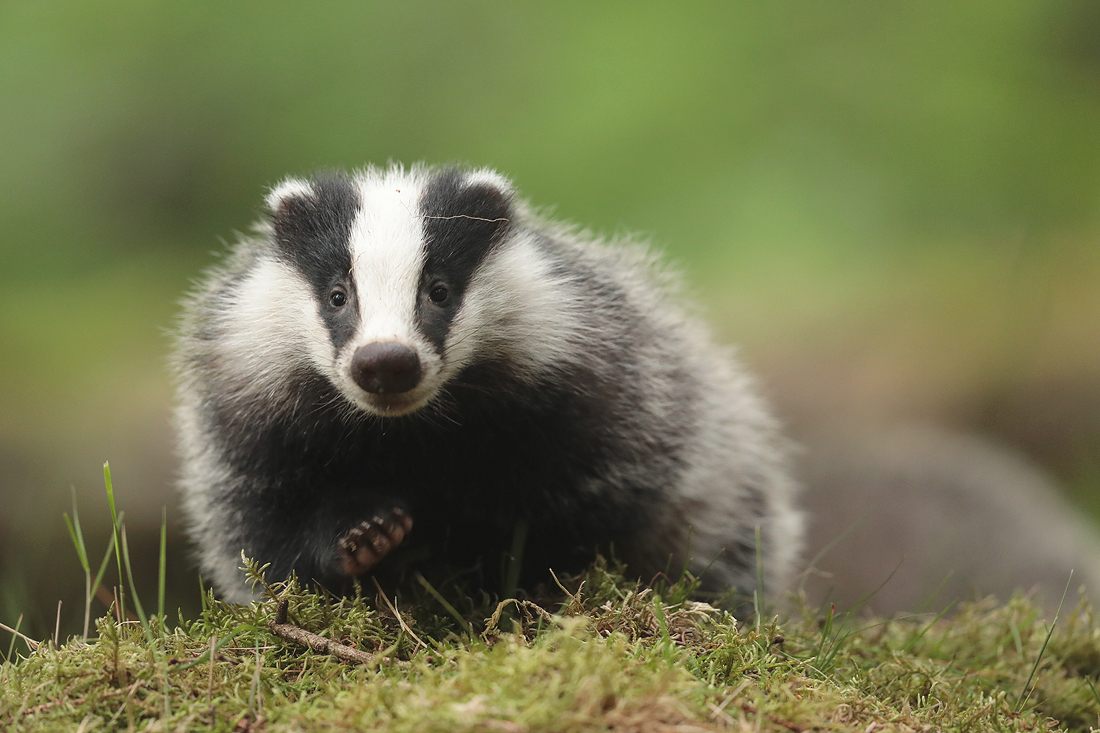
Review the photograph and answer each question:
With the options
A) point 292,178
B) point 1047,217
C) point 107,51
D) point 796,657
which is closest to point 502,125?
point 107,51

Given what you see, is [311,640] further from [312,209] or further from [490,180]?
[490,180]

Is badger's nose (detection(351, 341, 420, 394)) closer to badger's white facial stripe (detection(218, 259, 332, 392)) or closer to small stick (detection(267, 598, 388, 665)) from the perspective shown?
badger's white facial stripe (detection(218, 259, 332, 392))

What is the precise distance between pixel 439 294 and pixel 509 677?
1.23 m

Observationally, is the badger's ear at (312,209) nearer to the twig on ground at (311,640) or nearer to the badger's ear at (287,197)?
the badger's ear at (287,197)

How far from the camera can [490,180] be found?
297 centimetres

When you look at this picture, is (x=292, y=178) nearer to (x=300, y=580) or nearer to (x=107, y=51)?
(x=300, y=580)

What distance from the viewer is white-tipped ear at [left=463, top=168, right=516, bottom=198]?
115 inches

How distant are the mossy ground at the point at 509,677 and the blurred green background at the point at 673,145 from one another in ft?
14.1

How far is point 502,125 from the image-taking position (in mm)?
8242

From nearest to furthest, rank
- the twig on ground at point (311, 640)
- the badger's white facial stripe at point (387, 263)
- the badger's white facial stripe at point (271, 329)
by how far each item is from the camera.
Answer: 1. the twig on ground at point (311, 640)
2. the badger's white facial stripe at point (387, 263)
3. the badger's white facial stripe at point (271, 329)

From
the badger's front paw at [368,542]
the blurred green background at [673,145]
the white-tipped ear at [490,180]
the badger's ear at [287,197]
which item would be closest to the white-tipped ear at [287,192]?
the badger's ear at [287,197]

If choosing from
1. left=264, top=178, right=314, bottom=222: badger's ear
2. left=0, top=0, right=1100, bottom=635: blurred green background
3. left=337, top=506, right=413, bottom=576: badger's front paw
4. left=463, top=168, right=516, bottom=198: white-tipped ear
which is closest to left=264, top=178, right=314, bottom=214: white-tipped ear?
left=264, top=178, right=314, bottom=222: badger's ear

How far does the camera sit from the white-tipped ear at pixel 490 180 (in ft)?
9.61

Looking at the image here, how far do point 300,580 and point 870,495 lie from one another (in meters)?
3.41
